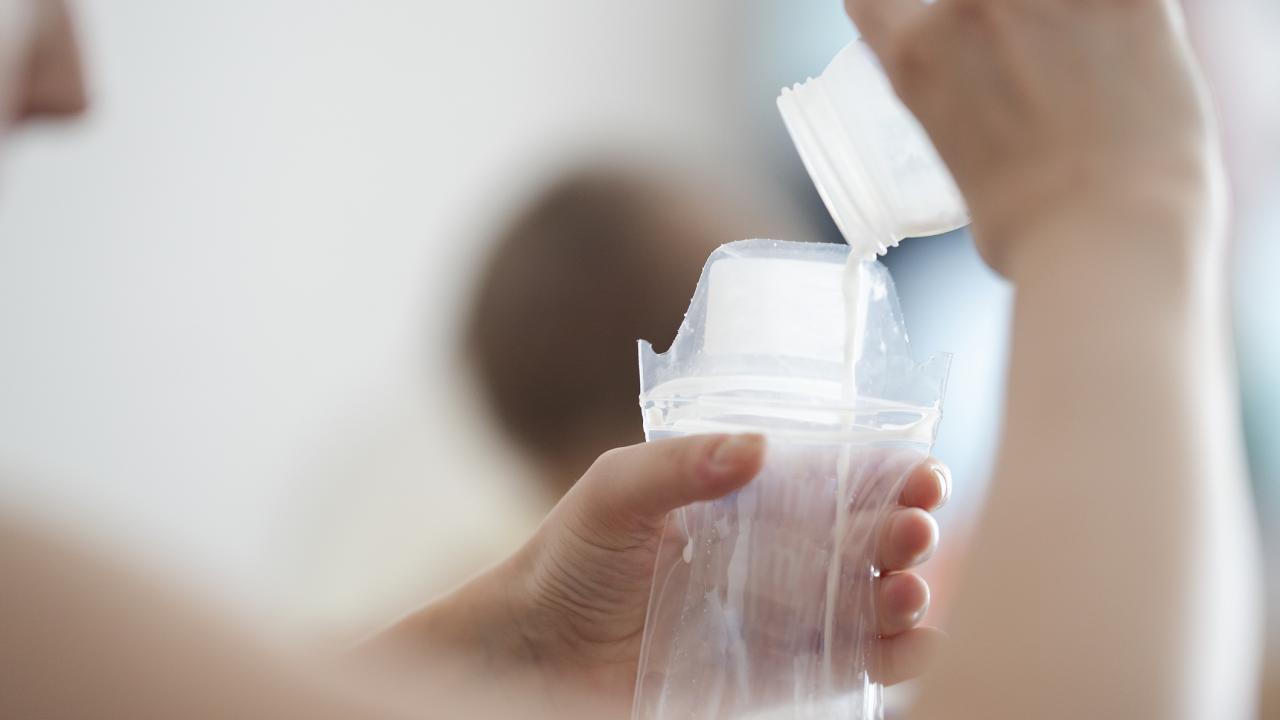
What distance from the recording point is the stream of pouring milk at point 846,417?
24.0 inches

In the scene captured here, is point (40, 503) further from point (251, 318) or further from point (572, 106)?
point (572, 106)

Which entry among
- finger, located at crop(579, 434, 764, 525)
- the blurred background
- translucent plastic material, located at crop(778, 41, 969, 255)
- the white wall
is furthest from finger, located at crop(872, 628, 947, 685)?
the white wall

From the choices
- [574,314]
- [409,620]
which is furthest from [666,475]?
[574,314]

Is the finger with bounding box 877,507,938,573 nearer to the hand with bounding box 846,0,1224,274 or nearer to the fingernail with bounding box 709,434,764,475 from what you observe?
the fingernail with bounding box 709,434,764,475

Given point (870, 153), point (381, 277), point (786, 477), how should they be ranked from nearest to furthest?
point (870, 153) → point (786, 477) → point (381, 277)

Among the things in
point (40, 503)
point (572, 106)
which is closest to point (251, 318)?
point (572, 106)

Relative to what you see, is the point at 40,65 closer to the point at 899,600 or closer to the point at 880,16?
the point at 880,16

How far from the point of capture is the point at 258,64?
133 cm

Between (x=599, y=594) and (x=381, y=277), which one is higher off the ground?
(x=381, y=277)

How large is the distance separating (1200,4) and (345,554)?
1.40m

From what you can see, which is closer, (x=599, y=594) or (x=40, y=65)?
(x=40, y=65)

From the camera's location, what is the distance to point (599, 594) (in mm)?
752

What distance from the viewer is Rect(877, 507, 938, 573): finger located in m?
0.70

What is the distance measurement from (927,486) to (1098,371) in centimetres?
37
